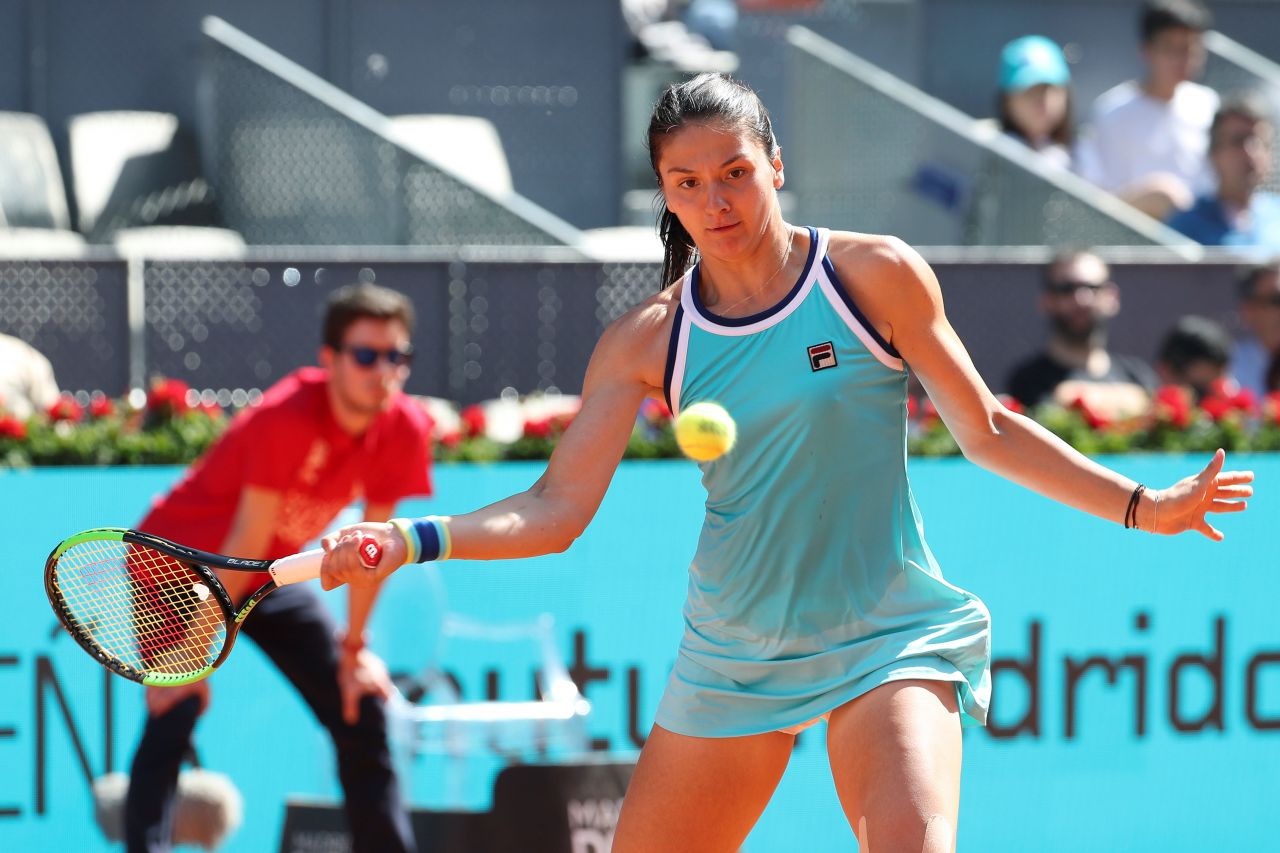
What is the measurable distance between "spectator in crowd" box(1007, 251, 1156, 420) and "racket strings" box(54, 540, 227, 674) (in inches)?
153

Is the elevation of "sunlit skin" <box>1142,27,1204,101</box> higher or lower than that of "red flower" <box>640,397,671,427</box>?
higher

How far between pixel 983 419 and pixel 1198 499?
0.43 meters

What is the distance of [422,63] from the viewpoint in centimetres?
1034

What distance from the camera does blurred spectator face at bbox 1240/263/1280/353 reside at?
7.83 meters

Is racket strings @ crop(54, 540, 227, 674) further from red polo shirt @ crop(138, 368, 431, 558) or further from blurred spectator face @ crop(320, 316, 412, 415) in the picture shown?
blurred spectator face @ crop(320, 316, 412, 415)

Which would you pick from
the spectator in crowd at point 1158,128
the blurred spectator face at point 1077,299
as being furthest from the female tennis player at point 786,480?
the spectator in crowd at point 1158,128

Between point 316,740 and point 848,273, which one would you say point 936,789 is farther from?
point 316,740

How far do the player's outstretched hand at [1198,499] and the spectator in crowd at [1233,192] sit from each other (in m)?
5.83

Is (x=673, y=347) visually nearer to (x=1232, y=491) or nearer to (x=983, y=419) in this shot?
(x=983, y=419)

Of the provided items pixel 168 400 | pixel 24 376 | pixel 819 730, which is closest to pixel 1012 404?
pixel 819 730

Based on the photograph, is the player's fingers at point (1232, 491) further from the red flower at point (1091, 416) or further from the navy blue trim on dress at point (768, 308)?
the red flower at point (1091, 416)

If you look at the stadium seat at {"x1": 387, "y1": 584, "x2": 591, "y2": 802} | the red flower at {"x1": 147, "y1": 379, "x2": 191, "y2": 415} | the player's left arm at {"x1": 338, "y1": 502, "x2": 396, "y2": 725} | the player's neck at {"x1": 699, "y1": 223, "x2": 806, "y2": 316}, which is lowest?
the stadium seat at {"x1": 387, "y1": 584, "x2": 591, "y2": 802}

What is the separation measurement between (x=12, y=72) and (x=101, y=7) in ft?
1.95

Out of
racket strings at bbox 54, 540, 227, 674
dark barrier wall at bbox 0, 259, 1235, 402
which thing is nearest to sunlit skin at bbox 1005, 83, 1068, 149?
dark barrier wall at bbox 0, 259, 1235, 402
